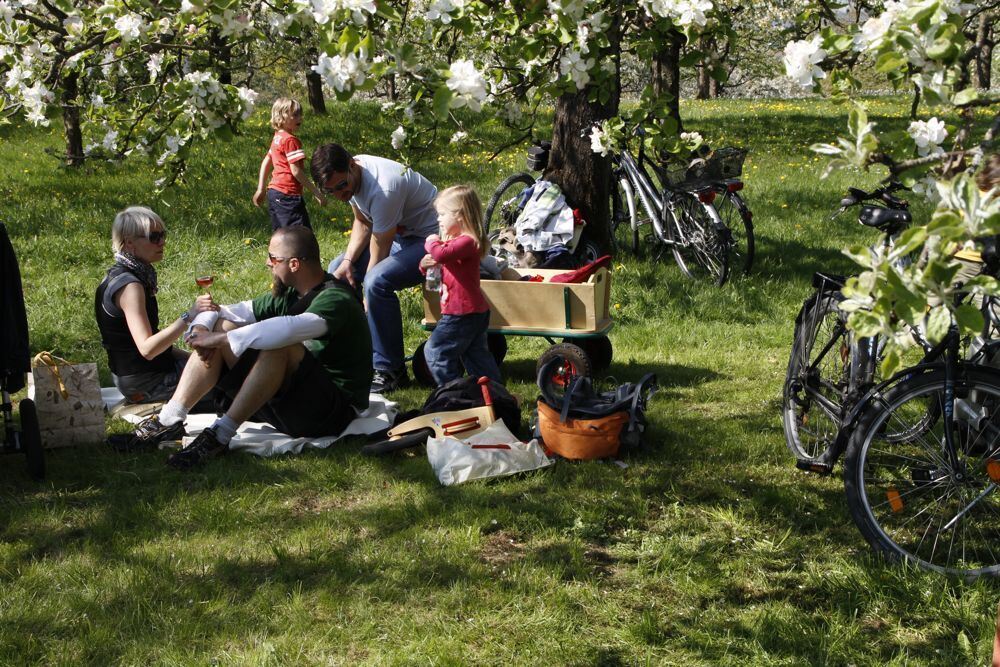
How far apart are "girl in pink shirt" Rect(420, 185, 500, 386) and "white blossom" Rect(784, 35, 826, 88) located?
2.87m

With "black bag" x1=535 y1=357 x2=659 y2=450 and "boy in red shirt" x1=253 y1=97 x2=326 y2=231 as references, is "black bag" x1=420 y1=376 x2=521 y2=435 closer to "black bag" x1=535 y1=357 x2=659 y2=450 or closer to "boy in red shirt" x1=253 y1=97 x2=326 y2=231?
"black bag" x1=535 y1=357 x2=659 y2=450

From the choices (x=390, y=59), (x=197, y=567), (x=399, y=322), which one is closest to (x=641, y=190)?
(x=399, y=322)

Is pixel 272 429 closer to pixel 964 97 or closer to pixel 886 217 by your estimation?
pixel 886 217

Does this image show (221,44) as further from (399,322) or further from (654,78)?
(654,78)

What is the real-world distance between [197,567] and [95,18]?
8.05 ft

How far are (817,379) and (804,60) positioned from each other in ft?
7.55

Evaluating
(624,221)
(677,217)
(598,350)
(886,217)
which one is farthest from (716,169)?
(886,217)

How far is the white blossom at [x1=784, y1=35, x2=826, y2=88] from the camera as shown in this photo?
3.00 metres

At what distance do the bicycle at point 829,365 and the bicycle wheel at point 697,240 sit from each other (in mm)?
3631

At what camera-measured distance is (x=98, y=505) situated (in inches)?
187

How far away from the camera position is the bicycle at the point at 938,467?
12.5 ft

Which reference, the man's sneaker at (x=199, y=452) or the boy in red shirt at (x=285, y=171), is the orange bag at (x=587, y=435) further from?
the boy in red shirt at (x=285, y=171)

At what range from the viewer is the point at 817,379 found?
16.3ft

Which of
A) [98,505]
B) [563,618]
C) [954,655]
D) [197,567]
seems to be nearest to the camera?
[954,655]
